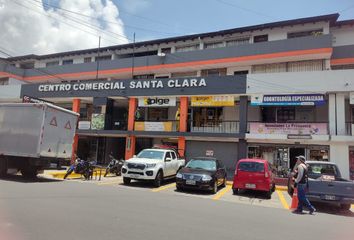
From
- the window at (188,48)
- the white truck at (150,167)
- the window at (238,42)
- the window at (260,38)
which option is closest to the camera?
the white truck at (150,167)

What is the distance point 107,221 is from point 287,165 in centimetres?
1748

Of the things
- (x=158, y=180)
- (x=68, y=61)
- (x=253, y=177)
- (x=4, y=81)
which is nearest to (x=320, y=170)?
(x=253, y=177)

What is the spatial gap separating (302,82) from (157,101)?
1064 centimetres

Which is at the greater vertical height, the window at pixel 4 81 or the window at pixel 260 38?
the window at pixel 260 38

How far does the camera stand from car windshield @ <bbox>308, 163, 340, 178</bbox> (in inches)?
522

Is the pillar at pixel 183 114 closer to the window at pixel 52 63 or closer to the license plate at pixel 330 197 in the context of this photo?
the license plate at pixel 330 197

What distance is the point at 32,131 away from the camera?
14672 mm

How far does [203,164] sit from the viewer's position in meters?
15.3

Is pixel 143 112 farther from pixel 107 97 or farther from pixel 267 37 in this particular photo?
pixel 267 37

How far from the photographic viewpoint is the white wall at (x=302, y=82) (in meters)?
20.2

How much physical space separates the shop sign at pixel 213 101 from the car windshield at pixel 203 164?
8.04 meters

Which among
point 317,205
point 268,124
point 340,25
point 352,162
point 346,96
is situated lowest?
point 317,205

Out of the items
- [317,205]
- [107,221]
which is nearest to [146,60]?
[317,205]

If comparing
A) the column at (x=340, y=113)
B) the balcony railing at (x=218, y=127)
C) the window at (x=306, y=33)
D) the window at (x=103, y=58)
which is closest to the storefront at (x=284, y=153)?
the column at (x=340, y=113)
